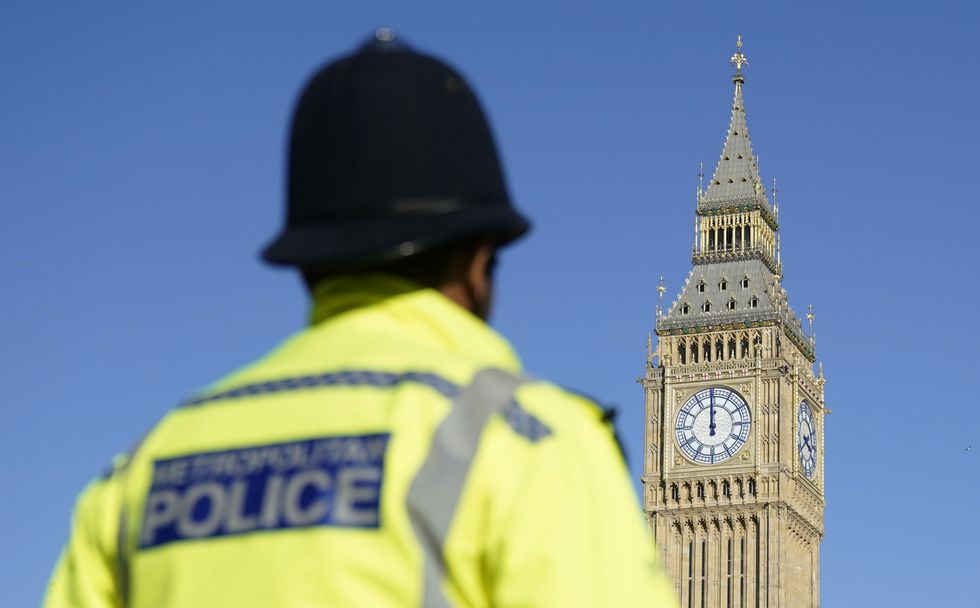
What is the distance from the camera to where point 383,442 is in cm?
361

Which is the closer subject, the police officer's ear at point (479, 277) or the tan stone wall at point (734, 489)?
the police officer's ear at point (479, 277)

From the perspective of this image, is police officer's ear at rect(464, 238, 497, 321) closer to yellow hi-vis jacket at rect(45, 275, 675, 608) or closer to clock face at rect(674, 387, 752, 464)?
yellow hi-vis jacket at rect(45, 275, 675, 608)

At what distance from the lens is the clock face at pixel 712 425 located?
7156 cm

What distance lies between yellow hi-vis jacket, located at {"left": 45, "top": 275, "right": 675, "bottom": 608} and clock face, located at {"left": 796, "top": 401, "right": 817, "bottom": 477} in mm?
69864

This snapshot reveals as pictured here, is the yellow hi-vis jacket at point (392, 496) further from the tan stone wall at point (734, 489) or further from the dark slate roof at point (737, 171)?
the dark slate roof at point (737, 171)

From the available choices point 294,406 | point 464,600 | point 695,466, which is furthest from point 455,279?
point 695,466

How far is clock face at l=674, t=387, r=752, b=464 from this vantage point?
2817 inches

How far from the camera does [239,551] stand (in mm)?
3619

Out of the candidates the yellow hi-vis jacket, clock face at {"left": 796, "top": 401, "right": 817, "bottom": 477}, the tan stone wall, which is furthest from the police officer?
clock face at {"left": 796, "top": 401, "right": 817, "bottom": 477}

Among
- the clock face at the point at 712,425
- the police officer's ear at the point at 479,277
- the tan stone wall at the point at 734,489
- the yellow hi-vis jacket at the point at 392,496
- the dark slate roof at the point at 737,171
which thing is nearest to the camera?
the yellow hi-vis jacket at the point at 392,496

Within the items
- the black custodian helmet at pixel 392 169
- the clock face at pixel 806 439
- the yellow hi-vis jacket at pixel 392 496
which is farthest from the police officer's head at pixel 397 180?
the clock face at pixel 806 439

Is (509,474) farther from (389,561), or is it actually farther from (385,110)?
(385,110)

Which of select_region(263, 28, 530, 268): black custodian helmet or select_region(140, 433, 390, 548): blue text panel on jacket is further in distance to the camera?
select_region(263, 28, 530, 268): black custodian helmet

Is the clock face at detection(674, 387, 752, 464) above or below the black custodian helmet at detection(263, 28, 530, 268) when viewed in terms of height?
above
